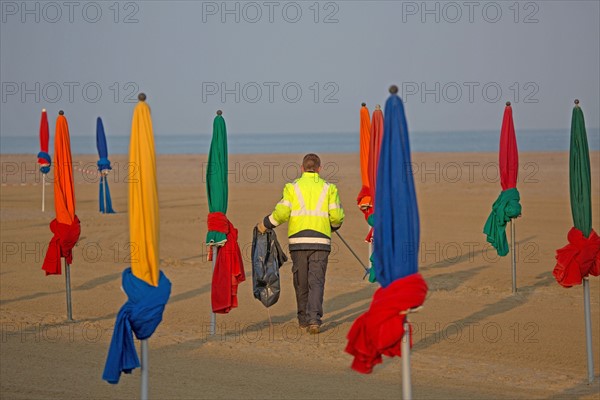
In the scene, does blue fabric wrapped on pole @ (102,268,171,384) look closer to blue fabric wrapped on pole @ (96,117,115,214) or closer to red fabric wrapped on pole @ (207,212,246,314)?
red fabric wrapped on pole @ (207,212,246,314)

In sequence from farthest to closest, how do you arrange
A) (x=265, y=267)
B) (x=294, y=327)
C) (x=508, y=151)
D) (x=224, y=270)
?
(x=508, y=151)
(x=294, y=327)
(x=265, y=267)
(x=224, y=270)

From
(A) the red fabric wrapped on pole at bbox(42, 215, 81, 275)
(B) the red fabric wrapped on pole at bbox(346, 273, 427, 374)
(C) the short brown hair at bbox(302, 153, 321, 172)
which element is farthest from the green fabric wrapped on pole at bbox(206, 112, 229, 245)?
(B) the red fabric wrapped on pole at bbox(346, 273, 427, 374)

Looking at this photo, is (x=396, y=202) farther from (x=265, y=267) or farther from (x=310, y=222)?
(x=265, y=267)

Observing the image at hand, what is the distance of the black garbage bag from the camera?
35.8 feet

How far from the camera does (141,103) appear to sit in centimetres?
655

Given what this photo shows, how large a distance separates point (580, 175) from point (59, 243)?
620cm

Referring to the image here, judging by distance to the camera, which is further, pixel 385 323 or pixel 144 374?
pixel 144 374

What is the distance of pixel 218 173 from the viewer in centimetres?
1046

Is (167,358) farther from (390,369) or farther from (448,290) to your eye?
(448,290)

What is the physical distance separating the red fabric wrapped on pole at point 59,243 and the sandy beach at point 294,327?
757mm

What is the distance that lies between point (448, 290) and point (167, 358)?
5334mm

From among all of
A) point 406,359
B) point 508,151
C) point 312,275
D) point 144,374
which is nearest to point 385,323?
point 406,359

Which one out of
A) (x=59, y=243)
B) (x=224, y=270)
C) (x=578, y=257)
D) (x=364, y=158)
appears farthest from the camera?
(x=364, y=158)

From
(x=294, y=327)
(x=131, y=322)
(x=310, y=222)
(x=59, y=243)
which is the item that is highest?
(x=310, y=222)
